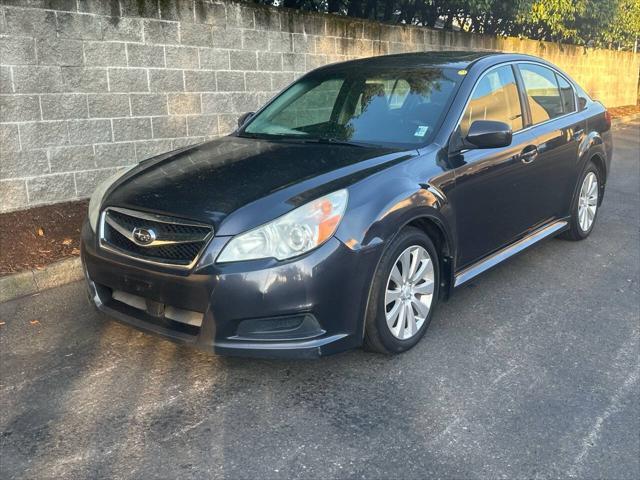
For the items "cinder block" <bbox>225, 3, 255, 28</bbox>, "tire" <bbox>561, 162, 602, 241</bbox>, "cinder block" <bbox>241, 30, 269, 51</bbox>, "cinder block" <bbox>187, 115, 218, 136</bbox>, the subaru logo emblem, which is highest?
"cinder block" <bbox>225, 3, 255, 28</bbox>

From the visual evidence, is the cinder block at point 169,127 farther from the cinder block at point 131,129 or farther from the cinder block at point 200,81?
the cinder block at point 200,81

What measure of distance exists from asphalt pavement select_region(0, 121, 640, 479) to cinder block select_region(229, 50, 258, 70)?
4.13 metres

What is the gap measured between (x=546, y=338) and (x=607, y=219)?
351 cm

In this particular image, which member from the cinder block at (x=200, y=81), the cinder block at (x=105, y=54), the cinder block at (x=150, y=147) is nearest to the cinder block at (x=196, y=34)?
the cinder block at (x=200, y=81)

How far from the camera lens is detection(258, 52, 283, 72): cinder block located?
311 inches

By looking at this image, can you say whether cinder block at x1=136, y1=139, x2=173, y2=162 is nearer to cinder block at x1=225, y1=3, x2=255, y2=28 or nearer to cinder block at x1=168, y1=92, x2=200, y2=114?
cinder block at x1=168, y1=92, x2=200, y2=114

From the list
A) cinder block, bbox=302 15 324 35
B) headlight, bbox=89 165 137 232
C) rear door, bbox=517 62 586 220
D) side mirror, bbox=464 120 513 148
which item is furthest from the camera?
cinder block, bbox=302 15 324 35

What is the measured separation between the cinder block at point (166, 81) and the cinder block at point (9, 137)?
1.54 m

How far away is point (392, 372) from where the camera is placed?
345 centimetres

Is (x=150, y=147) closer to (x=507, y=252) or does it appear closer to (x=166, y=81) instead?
(x=166, y=81)

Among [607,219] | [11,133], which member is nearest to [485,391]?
[607,219]

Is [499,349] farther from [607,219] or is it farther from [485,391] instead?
[607,219]

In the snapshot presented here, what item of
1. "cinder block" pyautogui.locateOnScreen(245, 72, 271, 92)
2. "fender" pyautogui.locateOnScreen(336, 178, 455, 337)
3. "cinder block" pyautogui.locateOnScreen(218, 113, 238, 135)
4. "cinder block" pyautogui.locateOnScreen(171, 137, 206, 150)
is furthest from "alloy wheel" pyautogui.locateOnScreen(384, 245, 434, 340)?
"cinder block" pyautogui.locateOnScreen(245, 72, 271, 92)

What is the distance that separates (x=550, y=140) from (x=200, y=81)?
4.07m
